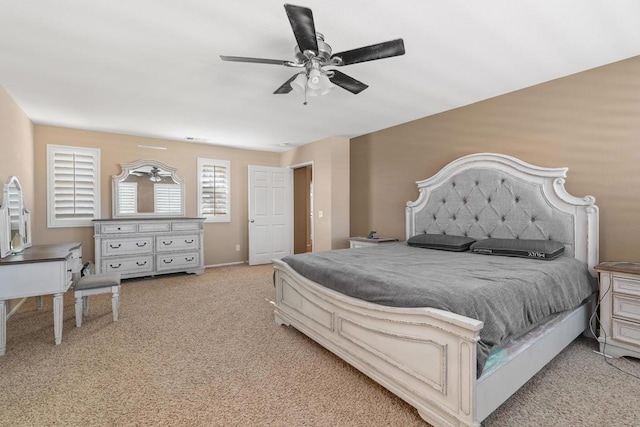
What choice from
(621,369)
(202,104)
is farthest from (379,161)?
(621,369)

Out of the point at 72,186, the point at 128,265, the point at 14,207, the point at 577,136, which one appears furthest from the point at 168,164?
the point at 577,136

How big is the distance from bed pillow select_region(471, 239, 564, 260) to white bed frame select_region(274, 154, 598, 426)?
0.99 feet

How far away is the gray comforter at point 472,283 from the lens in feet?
5.18

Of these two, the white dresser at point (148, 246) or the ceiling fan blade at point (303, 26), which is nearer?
the ceiling fan blade at point (303, 26)

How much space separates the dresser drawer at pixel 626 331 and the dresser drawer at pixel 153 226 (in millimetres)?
5391

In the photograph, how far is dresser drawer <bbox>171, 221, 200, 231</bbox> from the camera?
5.00 metres

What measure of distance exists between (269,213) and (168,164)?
203 cm

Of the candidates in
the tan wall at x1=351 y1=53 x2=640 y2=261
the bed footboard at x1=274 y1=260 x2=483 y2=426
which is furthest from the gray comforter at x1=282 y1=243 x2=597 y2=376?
the tan wall at x1=351 y1=53 x2=640 y2=261

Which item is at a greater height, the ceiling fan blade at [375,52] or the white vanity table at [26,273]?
the ceiling fan blade at [375,52]

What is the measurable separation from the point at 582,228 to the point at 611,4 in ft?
5.61

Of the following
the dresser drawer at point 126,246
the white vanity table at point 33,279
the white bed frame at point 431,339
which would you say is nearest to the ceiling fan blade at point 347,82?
the white bed frame at point 431,339

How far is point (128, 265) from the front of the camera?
15.1ft

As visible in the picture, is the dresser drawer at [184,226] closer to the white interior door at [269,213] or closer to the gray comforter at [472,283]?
the white interior door at [269,213]

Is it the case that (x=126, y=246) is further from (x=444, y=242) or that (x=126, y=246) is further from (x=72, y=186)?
(x=444, y=242)
